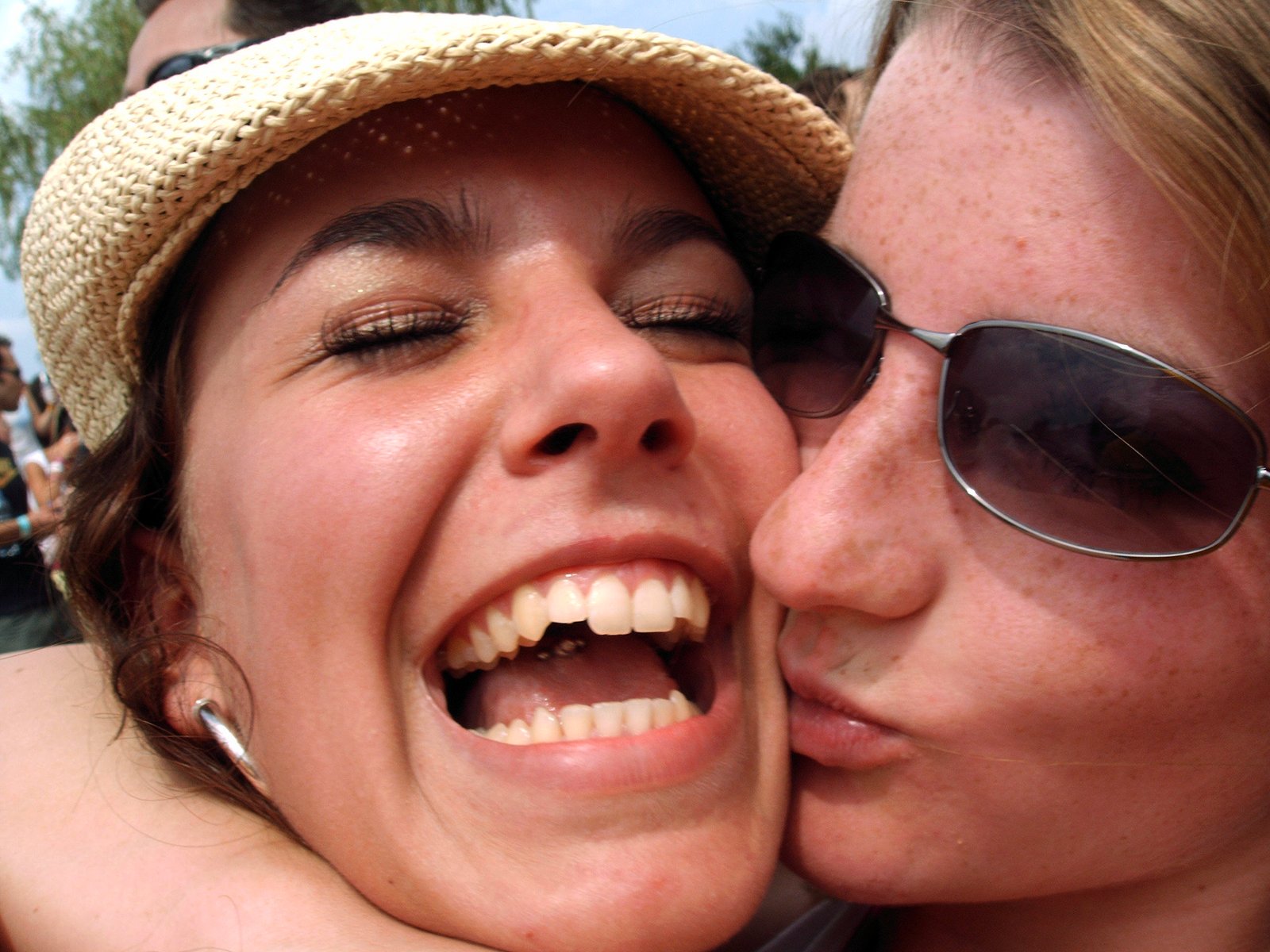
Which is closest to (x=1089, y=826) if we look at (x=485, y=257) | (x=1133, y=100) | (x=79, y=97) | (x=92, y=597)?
(x=1133, y=100)

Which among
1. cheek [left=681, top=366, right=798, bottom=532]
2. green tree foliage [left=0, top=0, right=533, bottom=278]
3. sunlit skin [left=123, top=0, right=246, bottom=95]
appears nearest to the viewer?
cheek [left=681, top=366, right=798, bottom=532]

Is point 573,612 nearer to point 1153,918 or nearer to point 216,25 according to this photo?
point 1153,918

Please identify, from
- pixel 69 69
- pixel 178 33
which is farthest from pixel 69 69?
pixel 178 33

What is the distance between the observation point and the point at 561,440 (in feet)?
4.34

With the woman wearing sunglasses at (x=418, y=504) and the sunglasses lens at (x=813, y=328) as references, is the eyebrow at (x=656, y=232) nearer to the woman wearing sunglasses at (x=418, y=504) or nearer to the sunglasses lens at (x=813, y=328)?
the woman wearing sunglasses at (x=418, y=504)

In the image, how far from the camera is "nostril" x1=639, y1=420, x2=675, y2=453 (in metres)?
1.37

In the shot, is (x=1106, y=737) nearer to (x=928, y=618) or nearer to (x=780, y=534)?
(x=928, y=618)

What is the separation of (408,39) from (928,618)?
1.09 meters

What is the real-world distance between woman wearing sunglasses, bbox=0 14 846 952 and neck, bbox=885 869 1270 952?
462mm

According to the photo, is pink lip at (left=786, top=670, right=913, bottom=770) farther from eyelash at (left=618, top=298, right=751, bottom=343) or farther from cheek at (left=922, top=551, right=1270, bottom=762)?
eyelash at (left=618, top=298, right=751, bottom=343)

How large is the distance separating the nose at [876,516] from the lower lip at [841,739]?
0.17 metres

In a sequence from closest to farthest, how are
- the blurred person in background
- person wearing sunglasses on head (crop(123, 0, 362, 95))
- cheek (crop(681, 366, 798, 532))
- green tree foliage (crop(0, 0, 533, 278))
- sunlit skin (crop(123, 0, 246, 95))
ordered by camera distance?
cheek (crop(681, 366, 798, 532)) → the blurred person in background → person wearing sunglasses on head (crop(123, 0, 362, 95)) → sunlit skin (crop(123, 0, 246, 95)) → green tree foliage (crop(0, 0, 533, 278))

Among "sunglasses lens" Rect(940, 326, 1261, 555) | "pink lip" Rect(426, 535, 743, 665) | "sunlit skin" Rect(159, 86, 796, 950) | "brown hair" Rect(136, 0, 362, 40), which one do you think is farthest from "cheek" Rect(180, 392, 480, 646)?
"brown hair" Rect(136, 0, 362, 40)

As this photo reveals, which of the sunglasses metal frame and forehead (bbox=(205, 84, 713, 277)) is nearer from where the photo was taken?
forehead (bbox=(205, 84, 713, 277))
